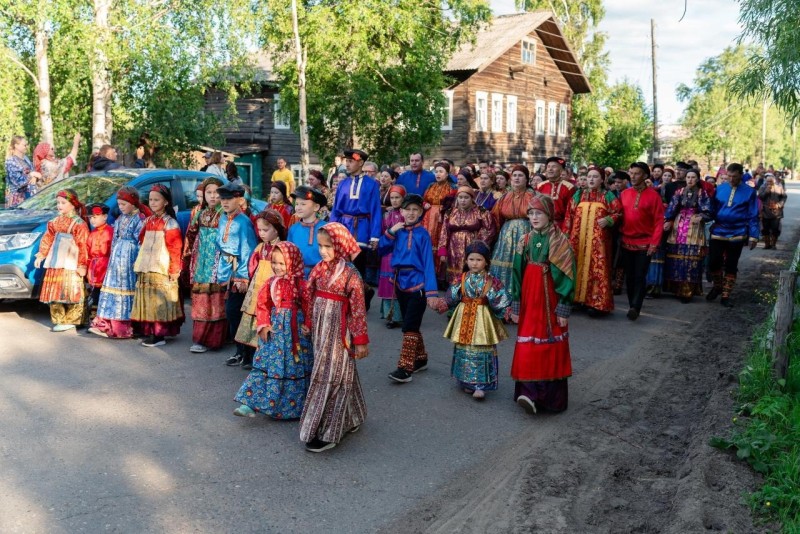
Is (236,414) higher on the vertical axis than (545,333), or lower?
lower

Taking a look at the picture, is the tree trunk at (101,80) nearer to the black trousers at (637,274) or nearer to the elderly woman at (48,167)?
the elderly woman at (48,167)

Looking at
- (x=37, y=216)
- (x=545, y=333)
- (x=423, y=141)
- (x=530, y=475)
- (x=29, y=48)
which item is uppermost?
(x=29, y=48)

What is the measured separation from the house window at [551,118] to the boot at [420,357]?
3162 cm

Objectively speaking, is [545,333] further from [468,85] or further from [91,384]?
[468,85]

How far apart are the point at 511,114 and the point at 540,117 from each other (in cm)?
335

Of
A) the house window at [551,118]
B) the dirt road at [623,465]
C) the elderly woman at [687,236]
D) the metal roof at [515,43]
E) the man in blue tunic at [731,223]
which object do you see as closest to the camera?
the dirt road at [623,465]

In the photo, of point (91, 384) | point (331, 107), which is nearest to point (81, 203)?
point (91, 384)

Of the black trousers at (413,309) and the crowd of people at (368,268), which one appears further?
the black trousers at (413,309)

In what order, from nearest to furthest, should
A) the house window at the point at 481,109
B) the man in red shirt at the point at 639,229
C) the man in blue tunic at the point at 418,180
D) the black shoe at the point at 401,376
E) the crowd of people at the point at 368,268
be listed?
the crowd of people at the point at 368,268
the black shoe at the point at 401,376
the man in red shirt at the point at 639,229
the man in blue tunic at the point at 418,180
the house window at the point at 481,109

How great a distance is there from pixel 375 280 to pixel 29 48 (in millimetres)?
12111

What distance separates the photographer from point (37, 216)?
9422 millimetres

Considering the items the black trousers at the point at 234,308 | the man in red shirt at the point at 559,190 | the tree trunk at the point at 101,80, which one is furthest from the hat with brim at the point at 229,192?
the tree trunk at the point at 101,80

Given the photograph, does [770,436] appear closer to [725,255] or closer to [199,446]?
[199,446]

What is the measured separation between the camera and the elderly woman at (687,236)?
37.1 ft
